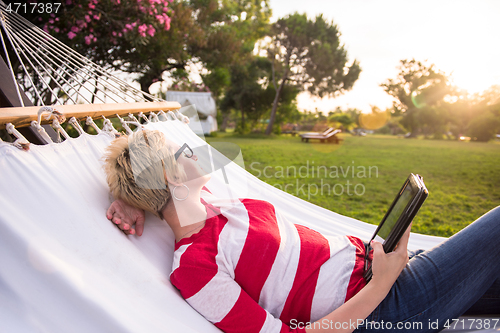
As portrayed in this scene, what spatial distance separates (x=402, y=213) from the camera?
0.86 metres

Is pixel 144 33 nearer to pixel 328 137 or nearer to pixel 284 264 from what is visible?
pixel 284 264

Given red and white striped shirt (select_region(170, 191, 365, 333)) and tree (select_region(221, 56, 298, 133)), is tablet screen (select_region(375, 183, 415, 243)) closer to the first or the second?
red and white striped shirt (select_region(170, 191, 365, 333))

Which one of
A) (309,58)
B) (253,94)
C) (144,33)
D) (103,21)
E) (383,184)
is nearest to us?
(103,21)

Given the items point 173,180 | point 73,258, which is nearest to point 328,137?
point 173,180

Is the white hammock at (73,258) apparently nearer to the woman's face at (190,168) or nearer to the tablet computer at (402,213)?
the woman's face at (190,168)

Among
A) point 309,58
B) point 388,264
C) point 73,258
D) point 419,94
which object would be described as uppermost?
point 419,94

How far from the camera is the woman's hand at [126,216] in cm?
95

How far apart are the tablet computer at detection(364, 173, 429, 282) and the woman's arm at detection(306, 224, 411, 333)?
0.04 meters

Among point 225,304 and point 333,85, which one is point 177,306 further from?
point 333,85

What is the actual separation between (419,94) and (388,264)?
32.3 m

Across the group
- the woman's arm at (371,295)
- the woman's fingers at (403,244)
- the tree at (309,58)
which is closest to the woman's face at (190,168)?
the woman's arm at (371,295)

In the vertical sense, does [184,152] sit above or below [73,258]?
above

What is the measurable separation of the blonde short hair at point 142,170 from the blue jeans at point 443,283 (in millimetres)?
844

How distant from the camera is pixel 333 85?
16.5m
